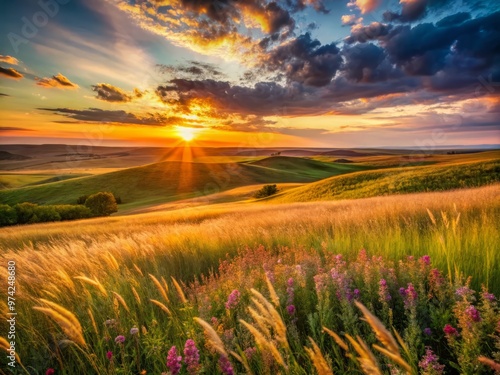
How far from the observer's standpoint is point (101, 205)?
50.7 meters

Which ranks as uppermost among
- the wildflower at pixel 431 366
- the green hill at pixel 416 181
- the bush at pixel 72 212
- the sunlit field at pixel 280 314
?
the wildflower at pixel 431 366

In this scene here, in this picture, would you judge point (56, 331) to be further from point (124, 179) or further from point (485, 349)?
point (124, 179)

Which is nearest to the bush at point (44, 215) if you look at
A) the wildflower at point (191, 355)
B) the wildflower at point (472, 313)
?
the wildflower at point (191, 355)

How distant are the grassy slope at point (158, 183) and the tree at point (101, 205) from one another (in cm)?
702

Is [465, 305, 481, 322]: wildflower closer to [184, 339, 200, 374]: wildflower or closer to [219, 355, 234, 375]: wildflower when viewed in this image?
[219, 355, 234, 375]: wildflower

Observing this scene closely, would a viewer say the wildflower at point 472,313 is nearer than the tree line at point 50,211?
Yes

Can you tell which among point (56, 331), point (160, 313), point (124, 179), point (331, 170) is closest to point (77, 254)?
point (56, 331)

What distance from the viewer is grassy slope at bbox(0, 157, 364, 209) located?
65.9m

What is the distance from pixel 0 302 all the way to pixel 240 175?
264 ft

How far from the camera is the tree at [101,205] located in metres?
50.1

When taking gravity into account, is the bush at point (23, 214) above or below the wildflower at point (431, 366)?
below

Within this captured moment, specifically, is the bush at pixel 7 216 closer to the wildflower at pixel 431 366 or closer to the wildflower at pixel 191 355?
the wildflower at pixel 191 355

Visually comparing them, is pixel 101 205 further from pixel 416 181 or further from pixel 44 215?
pixel 416 181

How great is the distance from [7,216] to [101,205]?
42.4 feet
